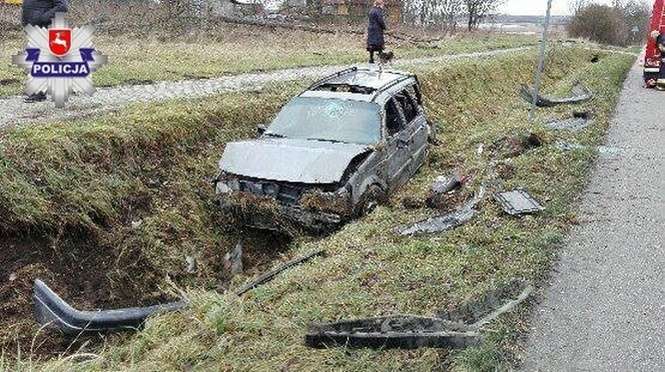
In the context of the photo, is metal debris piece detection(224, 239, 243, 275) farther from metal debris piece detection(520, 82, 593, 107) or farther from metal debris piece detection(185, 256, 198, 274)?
metal debris piece detection(520, 82, 593, 107)

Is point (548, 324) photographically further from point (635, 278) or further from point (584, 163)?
point (584, 163)

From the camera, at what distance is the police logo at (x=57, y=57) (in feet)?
28.9

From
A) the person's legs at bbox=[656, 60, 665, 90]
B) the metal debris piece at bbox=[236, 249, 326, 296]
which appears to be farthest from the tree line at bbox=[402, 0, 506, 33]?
the metal debris piece at bbox=[236, 249, 326, 296]

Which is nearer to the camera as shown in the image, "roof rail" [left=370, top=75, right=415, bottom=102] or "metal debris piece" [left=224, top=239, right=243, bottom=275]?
"metal debris piece" [left=224, top=239, right=243, bottom=275]

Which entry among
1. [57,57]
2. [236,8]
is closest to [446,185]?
[57,57]

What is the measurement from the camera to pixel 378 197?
7.54 metres

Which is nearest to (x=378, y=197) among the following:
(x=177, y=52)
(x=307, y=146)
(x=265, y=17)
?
(x=307, y=146)

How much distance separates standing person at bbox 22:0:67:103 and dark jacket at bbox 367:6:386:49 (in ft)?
26.0

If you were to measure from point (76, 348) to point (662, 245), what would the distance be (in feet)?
17.6

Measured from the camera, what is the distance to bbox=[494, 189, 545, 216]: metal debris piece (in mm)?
6527

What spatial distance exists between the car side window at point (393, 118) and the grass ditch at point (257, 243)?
0.83 m

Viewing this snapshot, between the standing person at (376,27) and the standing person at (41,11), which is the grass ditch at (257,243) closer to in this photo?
the standing person at (41,11)

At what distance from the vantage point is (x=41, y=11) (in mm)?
8766

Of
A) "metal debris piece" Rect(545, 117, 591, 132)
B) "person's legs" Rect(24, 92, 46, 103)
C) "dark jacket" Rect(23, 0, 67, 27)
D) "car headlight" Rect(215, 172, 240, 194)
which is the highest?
"dark jacket" Rect(23, 0, 67, 27)
